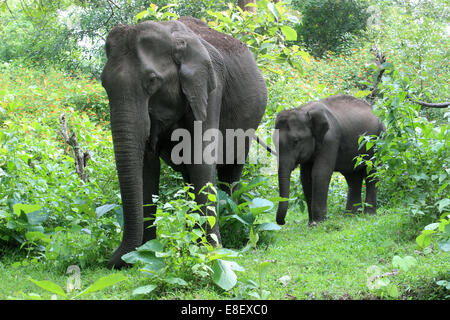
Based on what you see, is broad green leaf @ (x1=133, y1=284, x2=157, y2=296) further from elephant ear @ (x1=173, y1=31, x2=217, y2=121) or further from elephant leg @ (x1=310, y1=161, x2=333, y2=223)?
elephant leg @ (x1=310, y1=161, x2=333, y2=223)

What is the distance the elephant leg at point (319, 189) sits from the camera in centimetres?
805

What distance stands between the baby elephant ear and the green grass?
6.31 feet

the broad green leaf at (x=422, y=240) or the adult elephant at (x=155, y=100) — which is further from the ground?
the adult elephant at (x=155, y=100)

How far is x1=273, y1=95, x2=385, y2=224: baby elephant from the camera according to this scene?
26.5 feet

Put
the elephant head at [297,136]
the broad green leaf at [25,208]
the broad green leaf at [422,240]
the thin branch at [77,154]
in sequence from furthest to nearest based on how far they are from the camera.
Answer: the thin branch at [77,154]
the elephant head at [297,136]
the broad green leaf at [25,208]
the broad green leaf at [422,240]

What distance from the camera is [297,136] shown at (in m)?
8.13

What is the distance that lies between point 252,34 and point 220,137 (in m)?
2.53

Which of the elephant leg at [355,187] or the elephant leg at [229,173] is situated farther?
the elephant leg at [355,187]

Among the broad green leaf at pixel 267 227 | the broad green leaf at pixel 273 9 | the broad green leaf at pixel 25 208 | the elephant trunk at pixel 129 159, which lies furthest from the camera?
the broad green leaf at pixel 273 9

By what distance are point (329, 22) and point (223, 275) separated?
25860 mm

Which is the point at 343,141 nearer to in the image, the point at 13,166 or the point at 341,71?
the point at 13,166

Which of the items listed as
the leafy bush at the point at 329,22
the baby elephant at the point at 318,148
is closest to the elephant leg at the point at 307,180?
the baby elephant at the point at 318,148

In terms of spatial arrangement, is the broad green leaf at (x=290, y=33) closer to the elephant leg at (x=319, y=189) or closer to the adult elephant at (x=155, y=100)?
the adult elephant at (x=155, y=100)

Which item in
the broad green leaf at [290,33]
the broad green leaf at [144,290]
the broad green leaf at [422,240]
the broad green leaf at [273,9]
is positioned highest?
the broad green leaf at [273,9]
